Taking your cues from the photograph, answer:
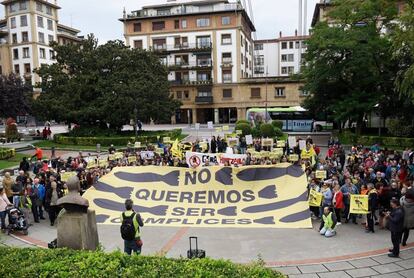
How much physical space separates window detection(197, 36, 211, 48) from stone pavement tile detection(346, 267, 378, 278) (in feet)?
208

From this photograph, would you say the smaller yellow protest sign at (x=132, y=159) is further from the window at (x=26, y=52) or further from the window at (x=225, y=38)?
the window at (x=26, y=52)

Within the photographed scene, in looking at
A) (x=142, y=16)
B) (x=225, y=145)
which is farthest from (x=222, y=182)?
(x=142, y=16)

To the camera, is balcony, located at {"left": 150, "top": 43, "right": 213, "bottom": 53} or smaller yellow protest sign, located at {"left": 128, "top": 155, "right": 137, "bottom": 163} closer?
smaller yellow protest sign, located at {"left": 128, "top": 155, "right": 137, "bottom": 163}

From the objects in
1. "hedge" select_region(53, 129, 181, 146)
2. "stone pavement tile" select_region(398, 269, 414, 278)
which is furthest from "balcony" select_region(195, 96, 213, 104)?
"stone pavement tile" select_region(398, 269, 414, 278)

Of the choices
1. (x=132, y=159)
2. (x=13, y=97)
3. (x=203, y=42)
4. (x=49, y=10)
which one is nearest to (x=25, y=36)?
(x=49, y=10)

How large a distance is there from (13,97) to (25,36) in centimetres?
3156

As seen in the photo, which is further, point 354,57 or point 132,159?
point 354,57

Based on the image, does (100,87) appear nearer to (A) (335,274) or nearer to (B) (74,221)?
(B) (74,221)

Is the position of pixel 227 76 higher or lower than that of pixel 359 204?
higher

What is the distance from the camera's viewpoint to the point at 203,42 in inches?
2771

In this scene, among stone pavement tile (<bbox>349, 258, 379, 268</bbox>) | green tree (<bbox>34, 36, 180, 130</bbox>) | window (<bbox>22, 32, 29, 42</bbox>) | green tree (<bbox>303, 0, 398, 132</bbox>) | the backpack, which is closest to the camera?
the backpack

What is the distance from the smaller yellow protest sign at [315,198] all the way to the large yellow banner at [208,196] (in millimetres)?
226

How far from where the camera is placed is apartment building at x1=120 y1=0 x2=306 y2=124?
6888cm

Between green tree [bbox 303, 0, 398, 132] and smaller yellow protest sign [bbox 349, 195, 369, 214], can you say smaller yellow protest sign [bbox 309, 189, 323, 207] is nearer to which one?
smaller yellow protest sign [bbox 349, 195, 369, 214]
